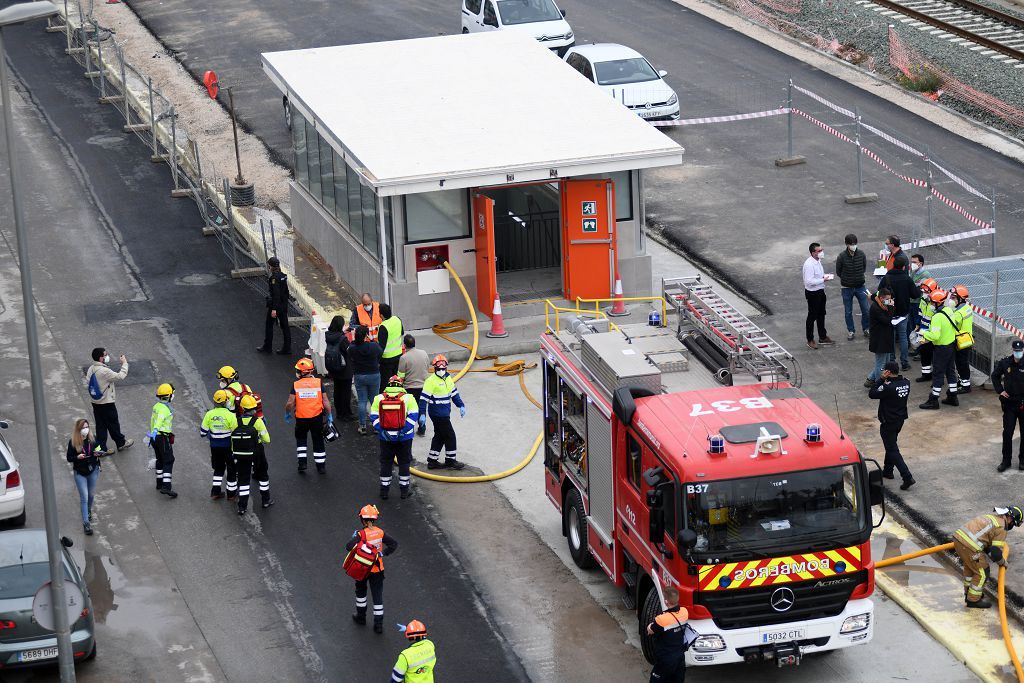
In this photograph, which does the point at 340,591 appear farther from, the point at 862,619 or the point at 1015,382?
the point at 1015,382

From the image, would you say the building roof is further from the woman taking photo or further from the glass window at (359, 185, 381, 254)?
the woman taking photo

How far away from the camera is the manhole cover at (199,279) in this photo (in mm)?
28297

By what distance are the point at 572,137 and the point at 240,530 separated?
935 centimetres

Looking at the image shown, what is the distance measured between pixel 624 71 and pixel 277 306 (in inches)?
513

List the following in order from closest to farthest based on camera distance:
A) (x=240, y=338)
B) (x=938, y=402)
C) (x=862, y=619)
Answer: (x=862, y=619)
(x=938, y=402)
(x=240, y=338)

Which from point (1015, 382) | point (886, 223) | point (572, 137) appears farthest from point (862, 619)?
point (886, 223)

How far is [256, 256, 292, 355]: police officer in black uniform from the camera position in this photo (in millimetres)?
24750

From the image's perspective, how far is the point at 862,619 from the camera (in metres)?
15.1

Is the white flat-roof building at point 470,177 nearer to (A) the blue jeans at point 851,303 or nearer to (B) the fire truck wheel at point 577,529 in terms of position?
(A) the blue jeans at point 851,303

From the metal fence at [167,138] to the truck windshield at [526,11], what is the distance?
27.4 feet

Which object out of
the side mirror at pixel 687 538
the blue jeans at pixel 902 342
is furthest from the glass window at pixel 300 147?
the side mirror at pixel 687 538

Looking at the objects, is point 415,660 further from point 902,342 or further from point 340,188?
point 340,188

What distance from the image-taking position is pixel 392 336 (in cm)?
2273

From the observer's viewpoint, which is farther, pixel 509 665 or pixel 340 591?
pixel 340 591
